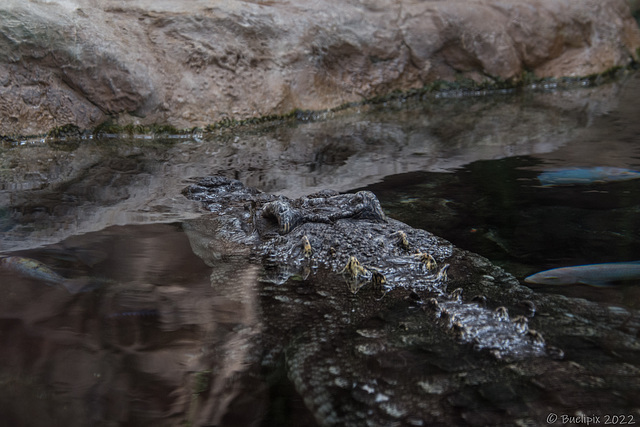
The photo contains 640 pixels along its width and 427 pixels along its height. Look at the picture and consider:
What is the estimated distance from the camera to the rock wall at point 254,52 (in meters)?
5.40

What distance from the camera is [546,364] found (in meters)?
1.68

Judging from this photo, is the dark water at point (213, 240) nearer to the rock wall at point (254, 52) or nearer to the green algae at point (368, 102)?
the green algae at point (368, 102)

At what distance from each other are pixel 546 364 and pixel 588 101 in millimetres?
6293

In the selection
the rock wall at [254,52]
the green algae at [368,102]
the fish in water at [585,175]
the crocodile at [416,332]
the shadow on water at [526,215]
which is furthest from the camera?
the green algae at [368,102]

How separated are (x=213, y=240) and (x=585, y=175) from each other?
2631 mm

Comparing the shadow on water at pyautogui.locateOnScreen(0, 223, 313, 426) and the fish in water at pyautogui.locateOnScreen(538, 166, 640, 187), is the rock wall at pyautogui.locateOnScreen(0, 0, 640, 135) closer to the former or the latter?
the shadow on water at pyautogui.locateOnScreen(0, 223, 313, 426)

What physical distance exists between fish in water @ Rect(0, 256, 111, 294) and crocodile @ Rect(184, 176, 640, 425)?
2.04 feet

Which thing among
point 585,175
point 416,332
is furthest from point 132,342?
point 585,175

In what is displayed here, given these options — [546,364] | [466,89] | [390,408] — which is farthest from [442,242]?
[466,89]

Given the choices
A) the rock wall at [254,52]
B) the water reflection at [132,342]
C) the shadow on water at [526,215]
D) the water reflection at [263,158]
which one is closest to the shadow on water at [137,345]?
the water reflection at [132,342]

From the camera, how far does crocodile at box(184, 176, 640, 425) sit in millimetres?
1543

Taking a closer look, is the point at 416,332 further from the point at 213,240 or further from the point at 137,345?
the point at 213,240

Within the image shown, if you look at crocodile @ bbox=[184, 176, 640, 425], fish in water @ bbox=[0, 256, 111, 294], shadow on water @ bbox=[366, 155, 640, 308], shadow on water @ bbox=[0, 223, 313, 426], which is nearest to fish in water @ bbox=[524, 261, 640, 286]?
shadow on water @ bbox=[366, 155, 640, 308]

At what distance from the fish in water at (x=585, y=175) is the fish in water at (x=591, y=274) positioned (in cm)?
140
